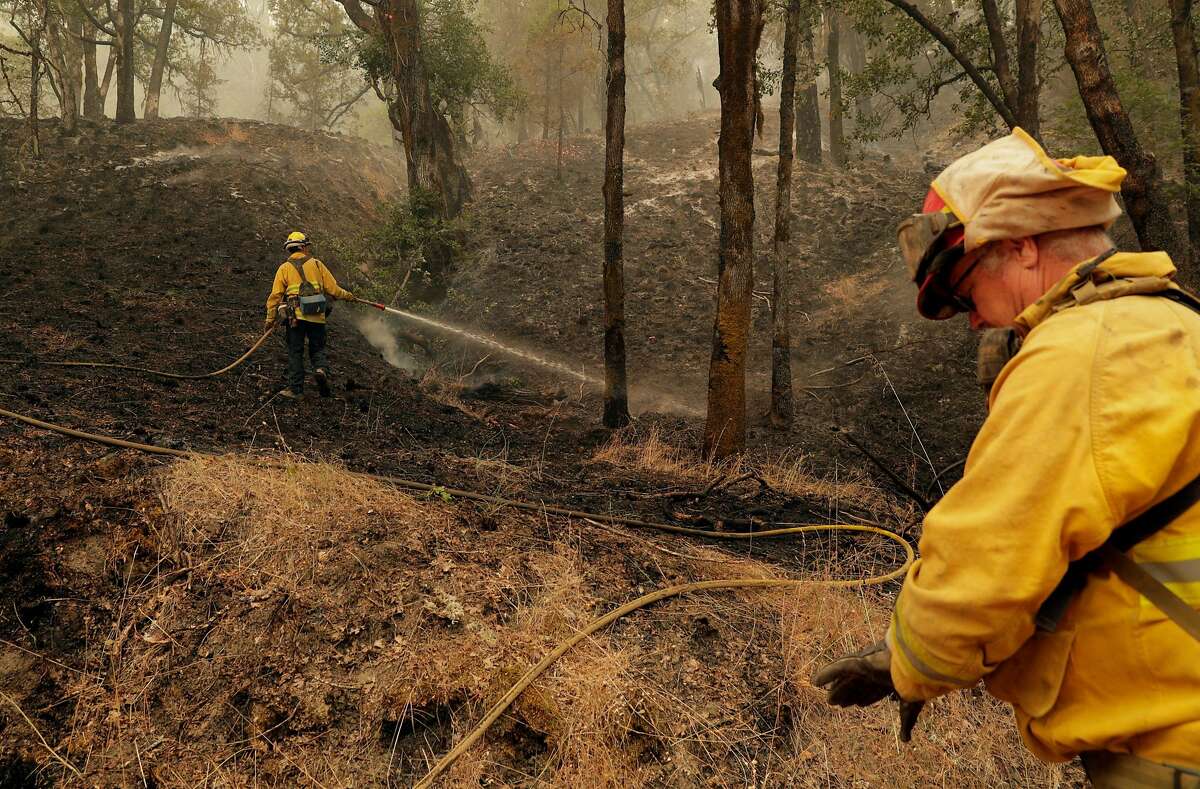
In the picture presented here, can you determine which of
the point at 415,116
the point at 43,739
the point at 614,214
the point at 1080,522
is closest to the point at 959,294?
the point at 1080,522

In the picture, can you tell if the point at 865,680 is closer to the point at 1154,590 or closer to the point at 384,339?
the point at 1154,590

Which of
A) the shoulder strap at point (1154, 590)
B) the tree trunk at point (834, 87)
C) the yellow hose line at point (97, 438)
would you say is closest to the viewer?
the shoulder strap at point (1154, 590)

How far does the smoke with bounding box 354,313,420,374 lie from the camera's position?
44.8ft

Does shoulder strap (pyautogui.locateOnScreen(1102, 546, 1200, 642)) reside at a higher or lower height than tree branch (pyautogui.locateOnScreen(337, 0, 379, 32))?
lower

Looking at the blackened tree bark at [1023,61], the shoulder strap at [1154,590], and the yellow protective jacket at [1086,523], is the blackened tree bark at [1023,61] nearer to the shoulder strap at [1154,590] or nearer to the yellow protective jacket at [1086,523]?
the yellow protective jacket at [1086,523]

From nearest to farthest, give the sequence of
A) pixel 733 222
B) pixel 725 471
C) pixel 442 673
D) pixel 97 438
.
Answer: pixel 442 673
pixel 97 438
pixel 725 471
pixel 733 222

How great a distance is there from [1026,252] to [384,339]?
541 inches

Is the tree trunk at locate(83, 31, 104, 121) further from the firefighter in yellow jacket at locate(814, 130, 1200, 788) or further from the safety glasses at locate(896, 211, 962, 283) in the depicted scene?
the firefighter in yellow jacket at locate(814, 130, 1200, 788)

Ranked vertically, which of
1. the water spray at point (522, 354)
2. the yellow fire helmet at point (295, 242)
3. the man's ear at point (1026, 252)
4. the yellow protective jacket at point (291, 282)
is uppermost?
the yellow fire helmet at point (295, 242)

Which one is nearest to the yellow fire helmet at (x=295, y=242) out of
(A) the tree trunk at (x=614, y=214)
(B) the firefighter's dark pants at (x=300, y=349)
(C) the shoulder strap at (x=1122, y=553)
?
(B) the firefighter's dark pants at (x=300, y=349)

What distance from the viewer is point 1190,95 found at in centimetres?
918

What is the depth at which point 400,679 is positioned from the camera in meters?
2.94

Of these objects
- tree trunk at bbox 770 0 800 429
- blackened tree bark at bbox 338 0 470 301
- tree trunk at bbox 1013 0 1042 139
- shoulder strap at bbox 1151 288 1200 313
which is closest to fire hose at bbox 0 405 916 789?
shoulder strap at bbox 1151 288 1200 313

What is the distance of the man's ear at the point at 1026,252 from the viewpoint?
1420 millimetres
